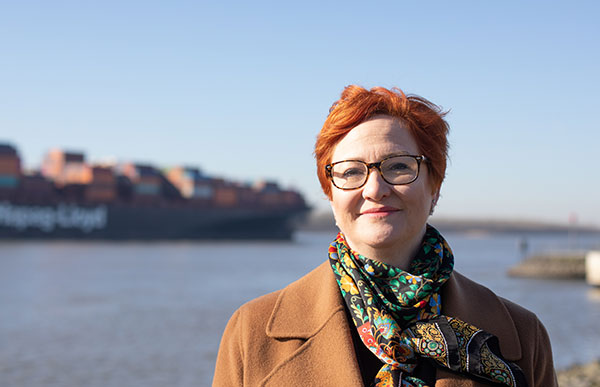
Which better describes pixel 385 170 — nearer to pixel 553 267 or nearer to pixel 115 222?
pixel 553 267

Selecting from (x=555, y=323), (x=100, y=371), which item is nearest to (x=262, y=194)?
(x=555, y=323)

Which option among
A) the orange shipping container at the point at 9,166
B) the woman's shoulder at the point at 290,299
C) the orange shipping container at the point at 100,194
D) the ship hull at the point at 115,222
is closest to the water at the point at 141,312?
the woman's shoulder at the point at 290,299

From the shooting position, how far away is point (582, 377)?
7.15 meters

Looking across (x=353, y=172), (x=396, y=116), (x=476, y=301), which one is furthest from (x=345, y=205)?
(x=476, y=301)

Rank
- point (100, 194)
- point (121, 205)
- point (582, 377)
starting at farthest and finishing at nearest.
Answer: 1. point (100, 194)
2. point (121, 205)
3. point (582, 377)

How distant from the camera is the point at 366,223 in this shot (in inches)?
54.6

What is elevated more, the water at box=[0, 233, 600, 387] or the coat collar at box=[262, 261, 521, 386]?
the coat collar at box=[262, 261, 521, 386]

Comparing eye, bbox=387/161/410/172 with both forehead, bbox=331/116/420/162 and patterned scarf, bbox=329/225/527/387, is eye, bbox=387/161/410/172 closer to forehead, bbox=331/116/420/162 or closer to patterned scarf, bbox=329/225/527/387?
forehead, bbox=331/116/420/162

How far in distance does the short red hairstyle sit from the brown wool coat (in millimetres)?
297

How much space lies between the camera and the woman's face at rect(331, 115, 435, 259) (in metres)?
1.37

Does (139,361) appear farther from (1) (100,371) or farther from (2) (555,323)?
→ (2) (555,323)

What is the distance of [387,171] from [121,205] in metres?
48.2

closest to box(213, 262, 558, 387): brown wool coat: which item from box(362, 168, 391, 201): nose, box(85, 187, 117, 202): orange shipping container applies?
box(362, 168, 391, 201): nose

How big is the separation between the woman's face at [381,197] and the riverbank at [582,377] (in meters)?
6.29
